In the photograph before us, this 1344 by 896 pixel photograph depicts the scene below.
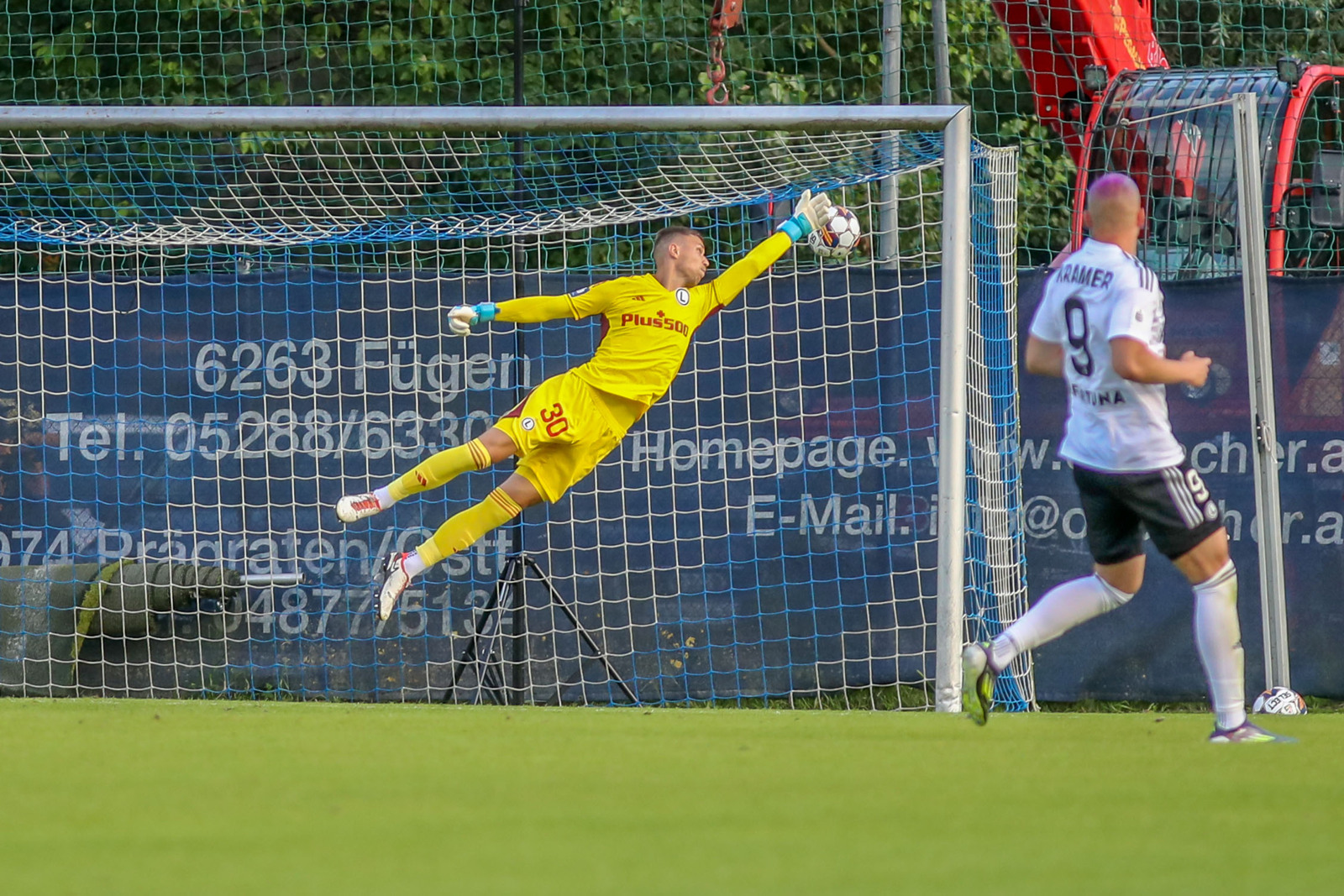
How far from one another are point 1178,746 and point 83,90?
31.4ft

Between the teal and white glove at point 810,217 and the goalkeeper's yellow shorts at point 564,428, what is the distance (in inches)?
41.6

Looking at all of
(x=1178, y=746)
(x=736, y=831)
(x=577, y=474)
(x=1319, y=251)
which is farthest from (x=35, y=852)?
(x=1319, y=251)

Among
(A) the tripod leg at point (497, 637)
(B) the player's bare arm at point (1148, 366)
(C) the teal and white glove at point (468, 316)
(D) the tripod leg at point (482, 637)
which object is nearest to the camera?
(B) the player's bare arm at point (1148, 366)

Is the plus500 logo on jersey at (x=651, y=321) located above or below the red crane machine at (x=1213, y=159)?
below

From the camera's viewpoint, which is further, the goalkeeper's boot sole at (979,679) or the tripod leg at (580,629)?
the tripod leg at (580,629)

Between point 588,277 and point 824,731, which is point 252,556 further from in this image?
point 824,731

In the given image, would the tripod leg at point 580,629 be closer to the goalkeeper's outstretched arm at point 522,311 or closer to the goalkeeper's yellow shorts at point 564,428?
the goalkeeper's yellow shorts at point 564,428

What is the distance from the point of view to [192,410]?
8.82m

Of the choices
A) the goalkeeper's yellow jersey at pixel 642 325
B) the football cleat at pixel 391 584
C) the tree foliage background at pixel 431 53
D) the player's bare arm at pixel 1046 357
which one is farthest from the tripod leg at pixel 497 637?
the tree foliage background at pixel 431 53

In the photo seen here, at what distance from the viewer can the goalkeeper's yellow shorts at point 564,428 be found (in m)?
7.55

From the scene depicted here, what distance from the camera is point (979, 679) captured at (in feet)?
19.1

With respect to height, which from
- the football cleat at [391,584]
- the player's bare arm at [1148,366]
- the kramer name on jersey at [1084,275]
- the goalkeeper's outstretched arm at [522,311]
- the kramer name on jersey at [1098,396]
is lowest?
the football cleat at [391,584]

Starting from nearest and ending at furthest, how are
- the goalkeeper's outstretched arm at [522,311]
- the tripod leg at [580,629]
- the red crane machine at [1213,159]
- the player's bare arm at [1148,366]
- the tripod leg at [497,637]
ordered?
the player's bare arm at [1148,366] → the goalkeeper's outstretched arm at [522,311] → the tripod leg at [580,629] → the tripod leg at [497,637] → the red crane machine at [1213,159]

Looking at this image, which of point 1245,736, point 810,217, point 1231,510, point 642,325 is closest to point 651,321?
point 642,325
